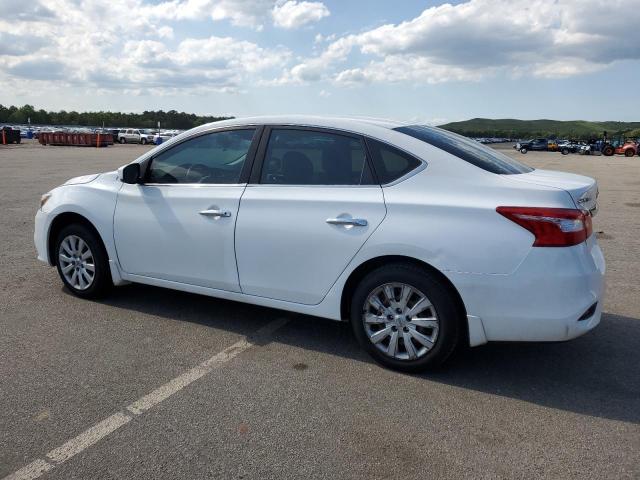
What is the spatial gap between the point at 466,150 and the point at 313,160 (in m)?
1.08

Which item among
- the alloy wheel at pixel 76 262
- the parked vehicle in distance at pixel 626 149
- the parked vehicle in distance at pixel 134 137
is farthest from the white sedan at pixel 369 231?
the parked vehicle in distance at pixel 626 149

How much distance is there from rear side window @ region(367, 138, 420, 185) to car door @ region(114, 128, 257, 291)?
40.1 inches

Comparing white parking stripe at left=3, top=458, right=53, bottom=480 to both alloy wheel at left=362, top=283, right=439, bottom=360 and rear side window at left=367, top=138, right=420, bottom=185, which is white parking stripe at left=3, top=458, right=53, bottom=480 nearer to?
alloy wheel at left=362, top=283, right=439, bottom=360

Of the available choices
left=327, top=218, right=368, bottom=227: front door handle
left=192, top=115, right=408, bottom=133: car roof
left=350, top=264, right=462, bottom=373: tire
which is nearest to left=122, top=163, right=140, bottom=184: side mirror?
left=192, top=115, right=408, bottom=133: car roof

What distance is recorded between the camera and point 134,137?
5475cm

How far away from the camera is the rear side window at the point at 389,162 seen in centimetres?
371

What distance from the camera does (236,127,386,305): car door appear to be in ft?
12.3

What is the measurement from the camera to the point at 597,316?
11.5 ft

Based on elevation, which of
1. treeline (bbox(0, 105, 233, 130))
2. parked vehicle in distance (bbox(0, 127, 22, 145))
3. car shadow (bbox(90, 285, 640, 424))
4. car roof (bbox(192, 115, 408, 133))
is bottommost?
car shadow (bbox(90, 285, 640, 424))

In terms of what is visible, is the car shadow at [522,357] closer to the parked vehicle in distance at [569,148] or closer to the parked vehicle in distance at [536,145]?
the parked vehicle in distance at [569,148]

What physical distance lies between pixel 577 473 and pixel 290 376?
178cm

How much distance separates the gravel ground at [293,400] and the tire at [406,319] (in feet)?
0.46

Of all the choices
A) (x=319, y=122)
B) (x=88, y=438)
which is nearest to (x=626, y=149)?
(x=319, y=122)

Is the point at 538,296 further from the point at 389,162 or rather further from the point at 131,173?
the point at 131,173
